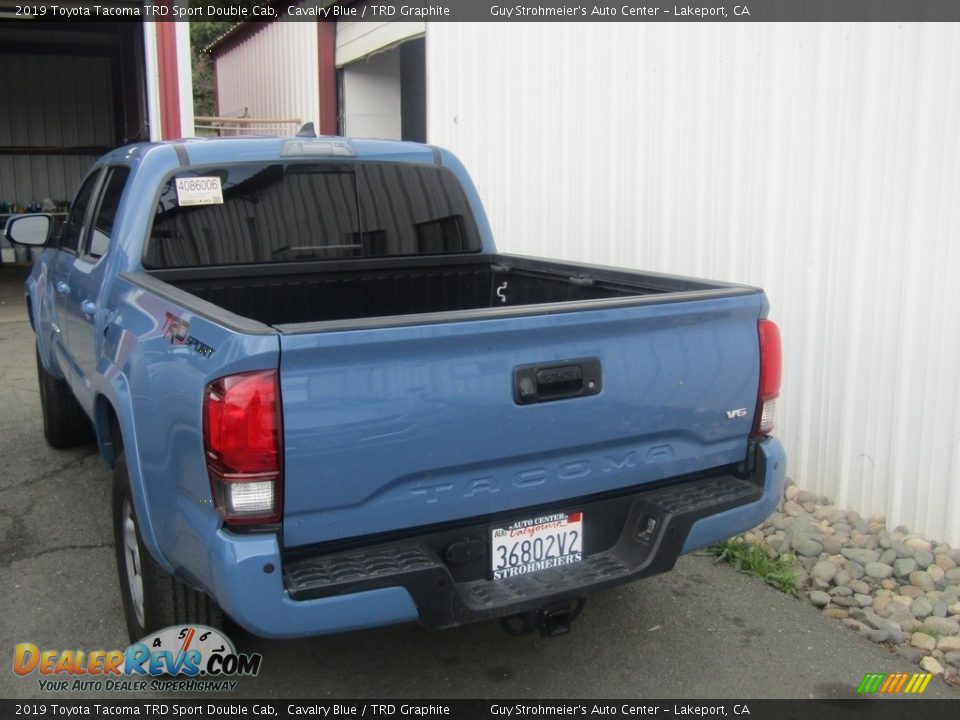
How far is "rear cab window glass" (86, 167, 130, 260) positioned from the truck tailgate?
210 cm

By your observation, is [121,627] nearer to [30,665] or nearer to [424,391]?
[30,665]

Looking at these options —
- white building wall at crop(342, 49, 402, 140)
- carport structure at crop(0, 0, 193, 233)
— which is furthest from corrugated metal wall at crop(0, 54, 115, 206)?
white building wall at crop(342, 49, 402, 140)

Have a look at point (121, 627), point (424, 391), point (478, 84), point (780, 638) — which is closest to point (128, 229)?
point (121, 627)

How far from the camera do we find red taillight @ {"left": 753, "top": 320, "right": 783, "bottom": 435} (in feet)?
10.7

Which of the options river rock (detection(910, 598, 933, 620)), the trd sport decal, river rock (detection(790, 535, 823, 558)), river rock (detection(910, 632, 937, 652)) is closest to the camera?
the trd sport decal

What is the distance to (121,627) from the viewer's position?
12.4ft

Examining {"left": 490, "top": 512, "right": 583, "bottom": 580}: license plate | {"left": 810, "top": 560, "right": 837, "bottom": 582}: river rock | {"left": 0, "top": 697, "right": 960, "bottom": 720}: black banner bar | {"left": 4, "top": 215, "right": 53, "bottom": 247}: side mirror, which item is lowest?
{"left": 0, "top": 697, "right": 960, "bottom": 720}: black banner bar

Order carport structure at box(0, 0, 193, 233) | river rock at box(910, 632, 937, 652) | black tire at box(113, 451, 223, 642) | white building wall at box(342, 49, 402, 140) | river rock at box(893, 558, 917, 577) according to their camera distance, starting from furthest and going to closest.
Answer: carport structure at box(0, 0, 193, 233)
white building wall at box(342, 49, 402, 140)
river rock at box(893, 558, 917, 577)
river rock at box(910, 632, 937, 652)
black tire at box(113, 451, 223, 642)

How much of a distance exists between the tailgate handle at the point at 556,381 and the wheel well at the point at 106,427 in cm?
182

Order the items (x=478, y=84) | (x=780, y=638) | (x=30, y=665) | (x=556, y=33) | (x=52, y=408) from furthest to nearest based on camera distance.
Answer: (x=478, y=84) < (x=556, y=33) < (x=52, y=408) < (x=780, y=638) < (x=30, y=665)

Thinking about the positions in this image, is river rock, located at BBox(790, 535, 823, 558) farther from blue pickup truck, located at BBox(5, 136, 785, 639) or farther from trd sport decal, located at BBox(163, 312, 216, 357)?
trd sport decal, located at BBox(163, 312, 216, 357)

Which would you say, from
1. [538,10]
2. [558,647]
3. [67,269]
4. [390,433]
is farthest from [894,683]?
[538,10]

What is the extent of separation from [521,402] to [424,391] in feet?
1.04

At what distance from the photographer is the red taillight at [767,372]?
3254 mm
